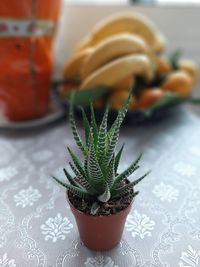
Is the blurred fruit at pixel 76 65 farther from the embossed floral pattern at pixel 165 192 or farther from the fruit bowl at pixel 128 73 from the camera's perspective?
the embossed floral pattern at pixel 165 192

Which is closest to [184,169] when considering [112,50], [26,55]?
[112,50]

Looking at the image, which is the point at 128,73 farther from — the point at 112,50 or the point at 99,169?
the point at 99,169

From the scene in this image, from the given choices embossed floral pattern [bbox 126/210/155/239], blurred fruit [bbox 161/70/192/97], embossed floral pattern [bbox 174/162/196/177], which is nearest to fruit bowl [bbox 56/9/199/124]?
blurred fruit [bbox 161/70/192/97]

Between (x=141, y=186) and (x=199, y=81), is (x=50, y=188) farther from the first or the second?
(x=199, y=81)

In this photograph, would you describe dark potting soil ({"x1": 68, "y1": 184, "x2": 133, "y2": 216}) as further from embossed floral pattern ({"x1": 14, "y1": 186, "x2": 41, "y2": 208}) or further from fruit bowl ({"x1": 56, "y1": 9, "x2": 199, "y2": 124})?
fruit bowl ({"x1": 56, "y1": 9, "x2": 199, "y2": 124})

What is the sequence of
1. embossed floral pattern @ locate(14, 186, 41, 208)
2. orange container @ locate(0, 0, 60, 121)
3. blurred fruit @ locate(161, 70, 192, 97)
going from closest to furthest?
1. embossed floral pattern @ locate(14, 186, 41, 208)
2. orange container @ locate(0, 0, 60, 121)
3. blurred fruit @ locate(161, 70, 192, 97)

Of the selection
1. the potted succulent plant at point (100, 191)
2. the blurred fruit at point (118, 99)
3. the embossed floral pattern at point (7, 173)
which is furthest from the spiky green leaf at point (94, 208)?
the blurred fruit at point (118, 99)
